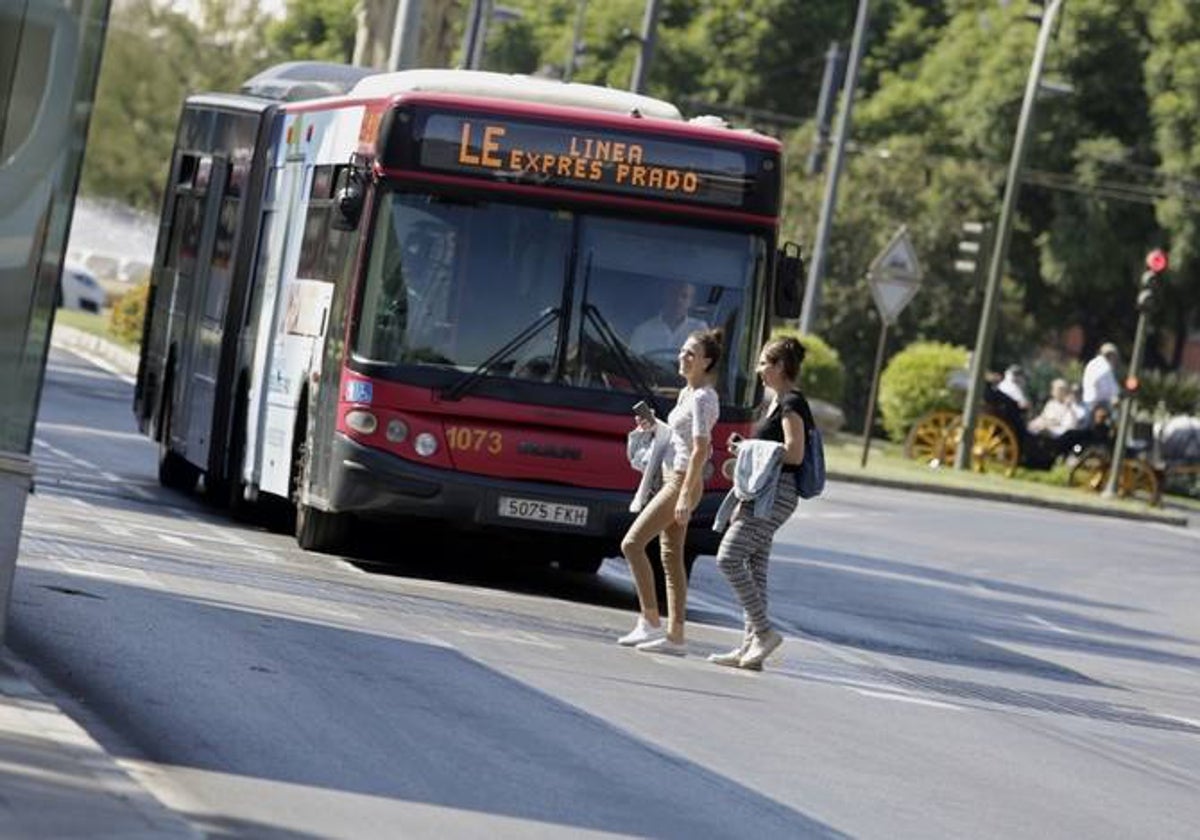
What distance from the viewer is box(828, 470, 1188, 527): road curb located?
4097 centimetres

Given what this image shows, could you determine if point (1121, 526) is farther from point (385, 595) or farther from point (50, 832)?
point (50, 832)

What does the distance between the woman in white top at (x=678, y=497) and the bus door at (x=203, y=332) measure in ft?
21.5

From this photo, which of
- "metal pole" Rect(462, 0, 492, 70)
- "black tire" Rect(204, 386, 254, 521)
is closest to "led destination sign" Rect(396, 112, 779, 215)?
"black tire" Rect(204, 386, 254, 521)

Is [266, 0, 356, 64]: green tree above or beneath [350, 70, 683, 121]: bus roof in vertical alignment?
above

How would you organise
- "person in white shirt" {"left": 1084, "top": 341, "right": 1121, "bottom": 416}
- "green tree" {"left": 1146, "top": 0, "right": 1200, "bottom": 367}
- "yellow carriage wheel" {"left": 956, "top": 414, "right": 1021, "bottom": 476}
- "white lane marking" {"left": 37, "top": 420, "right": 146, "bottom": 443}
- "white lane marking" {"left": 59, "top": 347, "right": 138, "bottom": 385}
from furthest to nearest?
"green tree" {"left": 1146, "top": 0, "right": 1200, "bottom": 367} < "yellow carriage wheel" {"left": 956, "top": 414, "right": 1021, "bottom": 476} < "person in white shirt" {"left": 1084, "top": 341, "right": 1121, "bottom": 416} < "white lane marking" {"left": 59, "top": 347, "right": 138, "bottom": 385} < "white lane marking" {"left": 37, "top": 420, "right": 146, "bottom": 443}

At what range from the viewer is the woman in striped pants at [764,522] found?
15.7 meters

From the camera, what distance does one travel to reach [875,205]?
218ft

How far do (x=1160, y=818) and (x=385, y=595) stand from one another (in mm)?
5843

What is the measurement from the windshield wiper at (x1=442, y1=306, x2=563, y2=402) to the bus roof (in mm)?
1399

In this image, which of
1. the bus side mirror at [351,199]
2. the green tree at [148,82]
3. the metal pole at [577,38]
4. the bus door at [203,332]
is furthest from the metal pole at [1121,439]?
the green tree at [148,82]

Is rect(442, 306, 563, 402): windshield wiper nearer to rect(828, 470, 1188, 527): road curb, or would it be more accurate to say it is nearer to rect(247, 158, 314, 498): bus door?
rect(247, 158, 314, 498): bus door

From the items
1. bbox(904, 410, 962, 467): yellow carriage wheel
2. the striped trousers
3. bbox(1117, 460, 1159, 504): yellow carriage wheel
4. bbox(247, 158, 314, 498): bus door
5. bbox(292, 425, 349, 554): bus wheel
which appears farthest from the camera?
bbox(904, 410, 962, 467): yellow carriage wheel

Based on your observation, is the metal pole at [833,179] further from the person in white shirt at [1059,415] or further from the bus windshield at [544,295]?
the bus windshield at [544,295]

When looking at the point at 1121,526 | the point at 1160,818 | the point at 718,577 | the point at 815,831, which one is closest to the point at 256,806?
the point at 815,831
